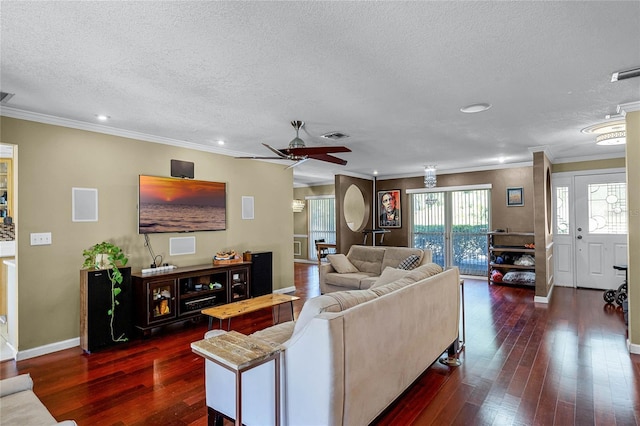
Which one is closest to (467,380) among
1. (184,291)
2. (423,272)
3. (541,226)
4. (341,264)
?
(423,272)

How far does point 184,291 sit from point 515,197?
653 centimetres

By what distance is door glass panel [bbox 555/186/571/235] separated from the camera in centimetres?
636

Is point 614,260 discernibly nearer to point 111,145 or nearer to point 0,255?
point 111,145

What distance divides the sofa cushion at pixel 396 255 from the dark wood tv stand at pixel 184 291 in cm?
221

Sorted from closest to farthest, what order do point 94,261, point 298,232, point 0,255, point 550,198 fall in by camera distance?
point 94,261
point 0,255
point 550,198
point 298,232

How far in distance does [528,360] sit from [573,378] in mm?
389

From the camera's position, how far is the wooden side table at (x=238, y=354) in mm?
1536

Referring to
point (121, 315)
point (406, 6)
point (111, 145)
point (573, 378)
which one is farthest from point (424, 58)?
point (121, 315)

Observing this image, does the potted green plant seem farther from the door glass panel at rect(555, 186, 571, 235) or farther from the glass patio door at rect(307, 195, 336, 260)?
the door glass panel at rect(555, 186, 571, 235)

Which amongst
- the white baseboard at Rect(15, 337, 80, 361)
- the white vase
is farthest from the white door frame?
the white baseboard at Rect(15, 337, 80, 361)

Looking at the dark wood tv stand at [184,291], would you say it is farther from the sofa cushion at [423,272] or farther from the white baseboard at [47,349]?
the sofa cushion at [423,272]

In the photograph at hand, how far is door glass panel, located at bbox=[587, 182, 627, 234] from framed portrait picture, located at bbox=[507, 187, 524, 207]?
1.11 metres

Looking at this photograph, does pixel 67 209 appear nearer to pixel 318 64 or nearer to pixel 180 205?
pixel 180 205

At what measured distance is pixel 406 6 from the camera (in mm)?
1740
